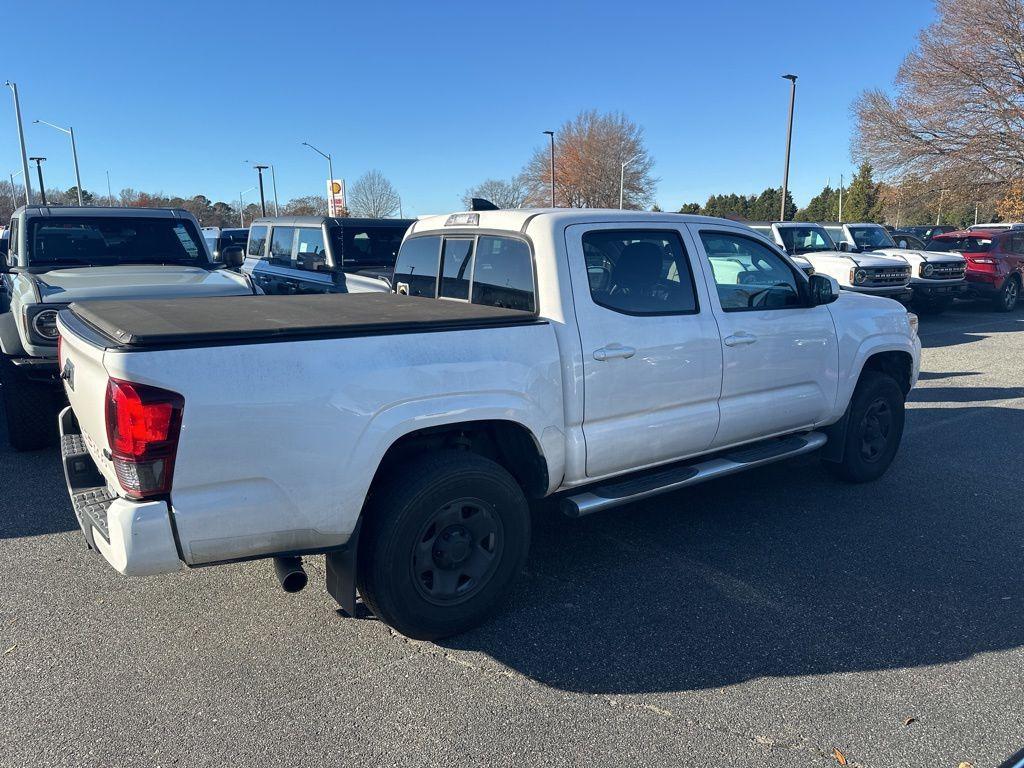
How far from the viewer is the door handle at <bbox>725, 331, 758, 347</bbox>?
14.6 feet

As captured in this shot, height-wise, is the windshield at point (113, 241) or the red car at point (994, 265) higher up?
the windshield at point (113, 241)

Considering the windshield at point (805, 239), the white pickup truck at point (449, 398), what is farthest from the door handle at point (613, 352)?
the windshield at point (805, 239)

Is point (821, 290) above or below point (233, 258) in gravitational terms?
below

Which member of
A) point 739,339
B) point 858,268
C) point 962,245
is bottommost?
point 858,268

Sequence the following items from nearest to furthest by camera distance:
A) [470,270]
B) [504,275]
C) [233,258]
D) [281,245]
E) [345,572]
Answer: [345,572] → [504,275] → [470,270] → [233,258] → [281,245]

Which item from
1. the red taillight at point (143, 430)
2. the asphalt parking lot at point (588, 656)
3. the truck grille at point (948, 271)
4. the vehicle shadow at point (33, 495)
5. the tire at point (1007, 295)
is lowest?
the asphalt parking lot at point (588, 656)

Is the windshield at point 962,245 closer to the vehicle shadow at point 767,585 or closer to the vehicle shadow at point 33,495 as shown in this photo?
the vehicle shadow at point 767,585

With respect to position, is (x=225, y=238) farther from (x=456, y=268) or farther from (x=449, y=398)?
(x=449, y=398)

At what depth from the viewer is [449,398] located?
330 cm

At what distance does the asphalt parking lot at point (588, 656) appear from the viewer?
2799mm

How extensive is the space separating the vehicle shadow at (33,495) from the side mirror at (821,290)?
5007 mm

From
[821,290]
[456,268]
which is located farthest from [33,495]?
[821,290]

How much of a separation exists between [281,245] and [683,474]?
8702 mm

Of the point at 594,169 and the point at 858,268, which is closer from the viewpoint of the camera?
the point at 858,268
